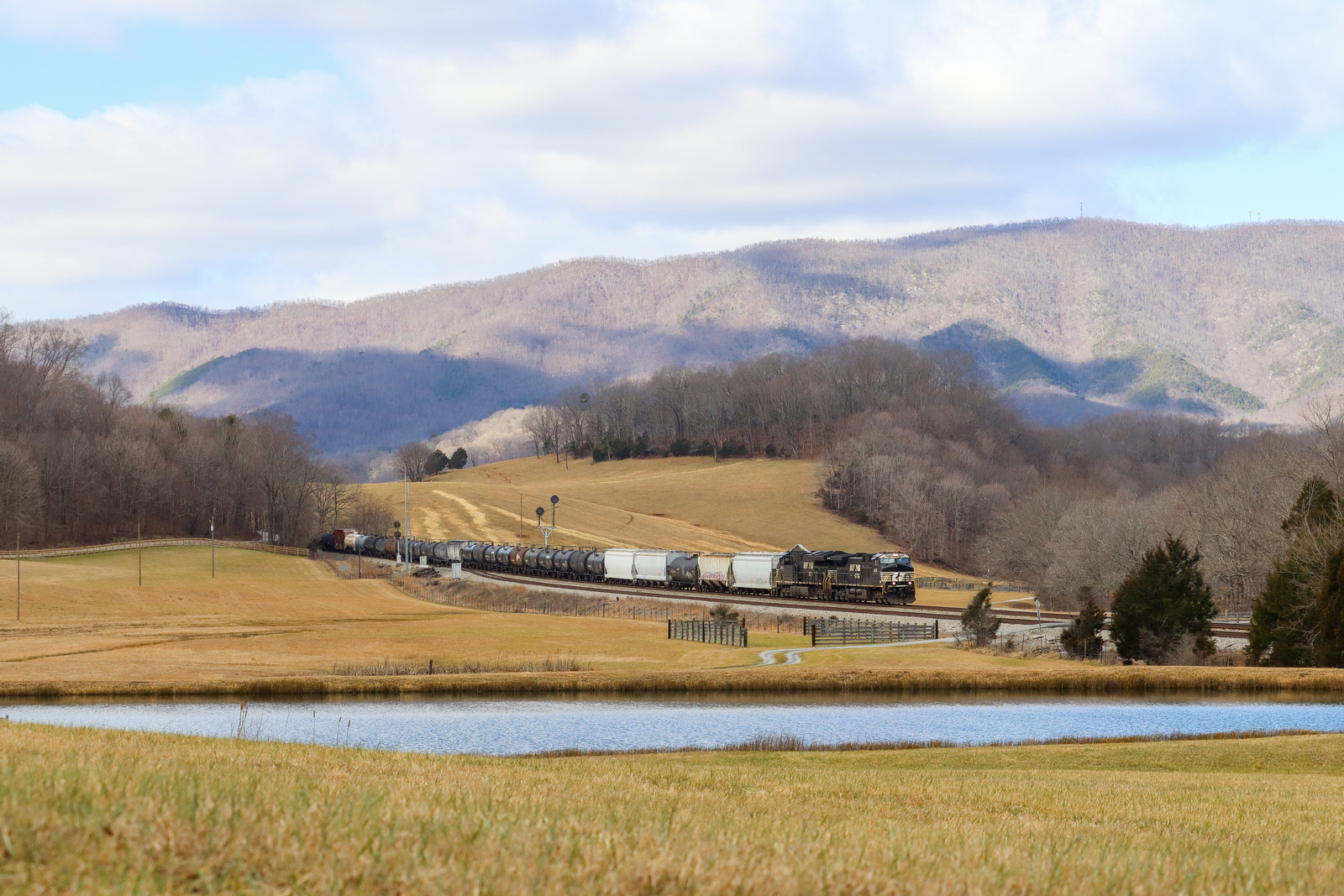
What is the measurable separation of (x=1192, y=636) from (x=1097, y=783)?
137 feet

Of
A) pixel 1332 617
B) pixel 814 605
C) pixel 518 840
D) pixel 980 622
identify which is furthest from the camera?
pixel 814 605

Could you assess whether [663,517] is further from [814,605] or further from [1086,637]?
[1086,637]

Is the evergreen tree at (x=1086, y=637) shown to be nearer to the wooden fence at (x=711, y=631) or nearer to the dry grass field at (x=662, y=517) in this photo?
the wooden fence at (x=711, y=631)

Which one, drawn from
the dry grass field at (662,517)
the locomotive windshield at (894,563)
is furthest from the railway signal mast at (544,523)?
the locomotive windshield at (894,563)

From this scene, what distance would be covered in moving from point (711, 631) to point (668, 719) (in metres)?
28.3

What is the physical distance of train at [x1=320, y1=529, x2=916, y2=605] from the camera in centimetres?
9006

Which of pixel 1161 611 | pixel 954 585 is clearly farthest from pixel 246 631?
pixel 954 585

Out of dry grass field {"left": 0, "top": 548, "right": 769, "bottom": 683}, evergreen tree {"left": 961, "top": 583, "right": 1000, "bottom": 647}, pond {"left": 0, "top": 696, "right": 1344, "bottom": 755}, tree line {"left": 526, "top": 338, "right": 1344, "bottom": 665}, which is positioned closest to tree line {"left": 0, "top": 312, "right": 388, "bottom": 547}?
dry grass field {"left": 0, "top": 548, "right": 769, "bottom": 683}

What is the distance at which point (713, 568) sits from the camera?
3944 inches

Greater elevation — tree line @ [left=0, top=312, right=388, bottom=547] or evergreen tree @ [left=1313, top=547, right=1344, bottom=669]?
tree line @ [left=0, top=312, right=388, bottom=547]

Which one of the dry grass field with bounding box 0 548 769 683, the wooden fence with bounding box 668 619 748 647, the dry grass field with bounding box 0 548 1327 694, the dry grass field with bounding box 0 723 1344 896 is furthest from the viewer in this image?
the wooden fence with bounding box 668 619 748 647

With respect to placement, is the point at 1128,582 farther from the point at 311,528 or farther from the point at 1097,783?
the point at 311,528

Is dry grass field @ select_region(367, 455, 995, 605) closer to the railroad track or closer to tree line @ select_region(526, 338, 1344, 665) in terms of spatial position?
tree line @ select_region(526, 338, 1344, 665)

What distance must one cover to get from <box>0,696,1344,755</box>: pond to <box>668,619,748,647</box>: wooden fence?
1828cm
